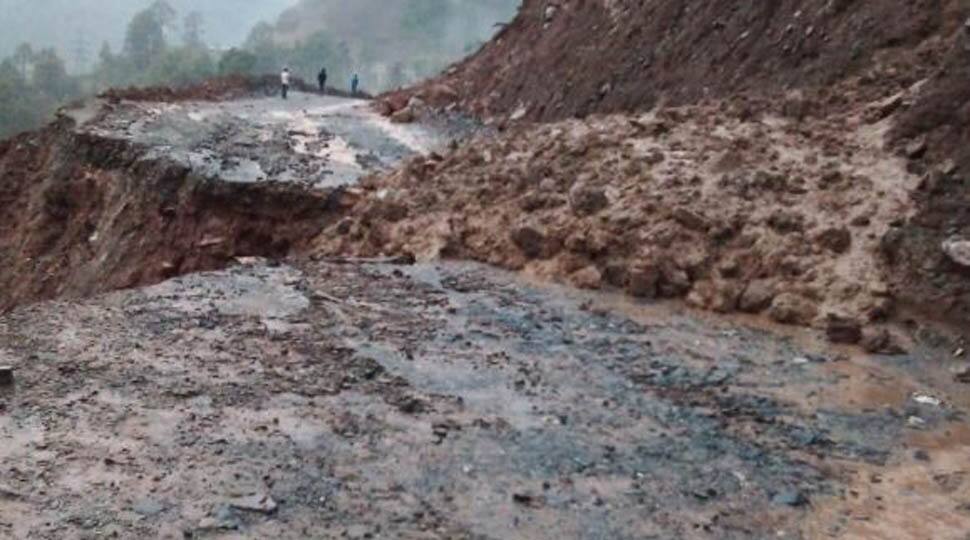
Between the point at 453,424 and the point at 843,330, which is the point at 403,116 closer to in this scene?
the point at 843,330

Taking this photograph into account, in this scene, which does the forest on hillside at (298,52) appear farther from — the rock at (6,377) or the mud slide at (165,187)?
the rock at (6,377)

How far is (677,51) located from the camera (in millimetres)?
13719

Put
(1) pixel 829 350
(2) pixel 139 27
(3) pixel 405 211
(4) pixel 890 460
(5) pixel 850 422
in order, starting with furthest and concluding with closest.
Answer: (2) pixel 139 27, (3) pixel 405 211, (1) pixel 829 350, (5) pixel 850 422, (4) pixel 890 460

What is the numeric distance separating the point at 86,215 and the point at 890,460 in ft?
40.5

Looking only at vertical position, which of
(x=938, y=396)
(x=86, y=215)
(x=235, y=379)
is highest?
(x=938, y=396)

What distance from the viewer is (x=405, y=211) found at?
9812mm

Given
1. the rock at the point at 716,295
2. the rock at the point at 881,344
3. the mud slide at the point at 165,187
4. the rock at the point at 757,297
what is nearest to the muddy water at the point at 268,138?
the mud slide at the point at 165,187

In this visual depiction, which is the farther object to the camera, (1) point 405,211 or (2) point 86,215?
(2) point 86,215

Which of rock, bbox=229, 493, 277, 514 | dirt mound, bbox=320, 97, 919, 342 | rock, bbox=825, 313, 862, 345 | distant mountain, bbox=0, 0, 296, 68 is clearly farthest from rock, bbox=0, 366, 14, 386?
distant mountain, bbox=0, 0, 296, 68

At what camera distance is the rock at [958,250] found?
679 centimetres

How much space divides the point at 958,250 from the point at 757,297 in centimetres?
136

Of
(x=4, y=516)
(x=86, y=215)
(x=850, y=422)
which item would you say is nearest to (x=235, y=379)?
(x=4, y=516)

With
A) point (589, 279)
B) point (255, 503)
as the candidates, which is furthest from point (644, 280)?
point (255, 503)

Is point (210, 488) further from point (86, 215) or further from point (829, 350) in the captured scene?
point (86, 215)
